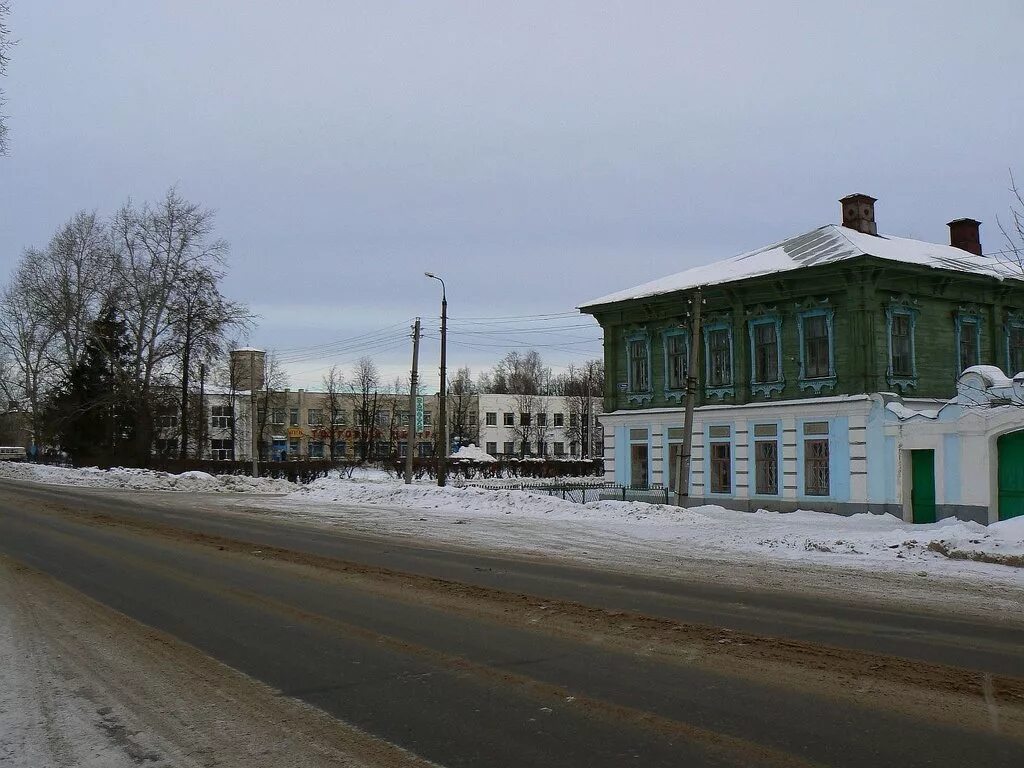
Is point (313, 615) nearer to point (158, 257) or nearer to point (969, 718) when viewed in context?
point (969, 718)

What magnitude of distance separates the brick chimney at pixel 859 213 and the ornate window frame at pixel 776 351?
5.58m

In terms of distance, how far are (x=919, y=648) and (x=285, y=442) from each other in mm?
108767

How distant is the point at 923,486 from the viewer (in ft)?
87.7

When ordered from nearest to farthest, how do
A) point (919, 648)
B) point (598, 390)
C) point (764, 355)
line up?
point (919, 648), point (764, 355), point (598, 390)

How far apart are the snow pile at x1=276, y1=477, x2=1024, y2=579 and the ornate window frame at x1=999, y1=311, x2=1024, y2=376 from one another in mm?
9622

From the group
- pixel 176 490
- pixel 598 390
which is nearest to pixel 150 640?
pixel 176 490

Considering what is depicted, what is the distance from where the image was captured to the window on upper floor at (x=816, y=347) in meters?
30.2

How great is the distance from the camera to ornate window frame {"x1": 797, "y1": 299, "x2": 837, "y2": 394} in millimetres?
29844

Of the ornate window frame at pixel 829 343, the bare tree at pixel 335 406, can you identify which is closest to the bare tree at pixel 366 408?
the bare tree at pixel 335 406

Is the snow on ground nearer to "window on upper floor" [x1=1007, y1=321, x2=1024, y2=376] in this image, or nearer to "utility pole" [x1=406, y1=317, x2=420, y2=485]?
"utility pole" [x1=406, y1=317, x2=420, y2=485]

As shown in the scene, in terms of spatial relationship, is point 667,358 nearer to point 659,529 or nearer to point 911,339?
point 911,339

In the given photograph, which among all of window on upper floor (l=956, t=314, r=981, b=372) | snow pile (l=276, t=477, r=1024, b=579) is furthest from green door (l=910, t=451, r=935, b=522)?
window on upper floor (l=956, t=314, r=981, b=372)

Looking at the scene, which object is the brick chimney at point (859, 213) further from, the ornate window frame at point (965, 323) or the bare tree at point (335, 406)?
the bare tree at point (335, 406)

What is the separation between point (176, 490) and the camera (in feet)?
151
